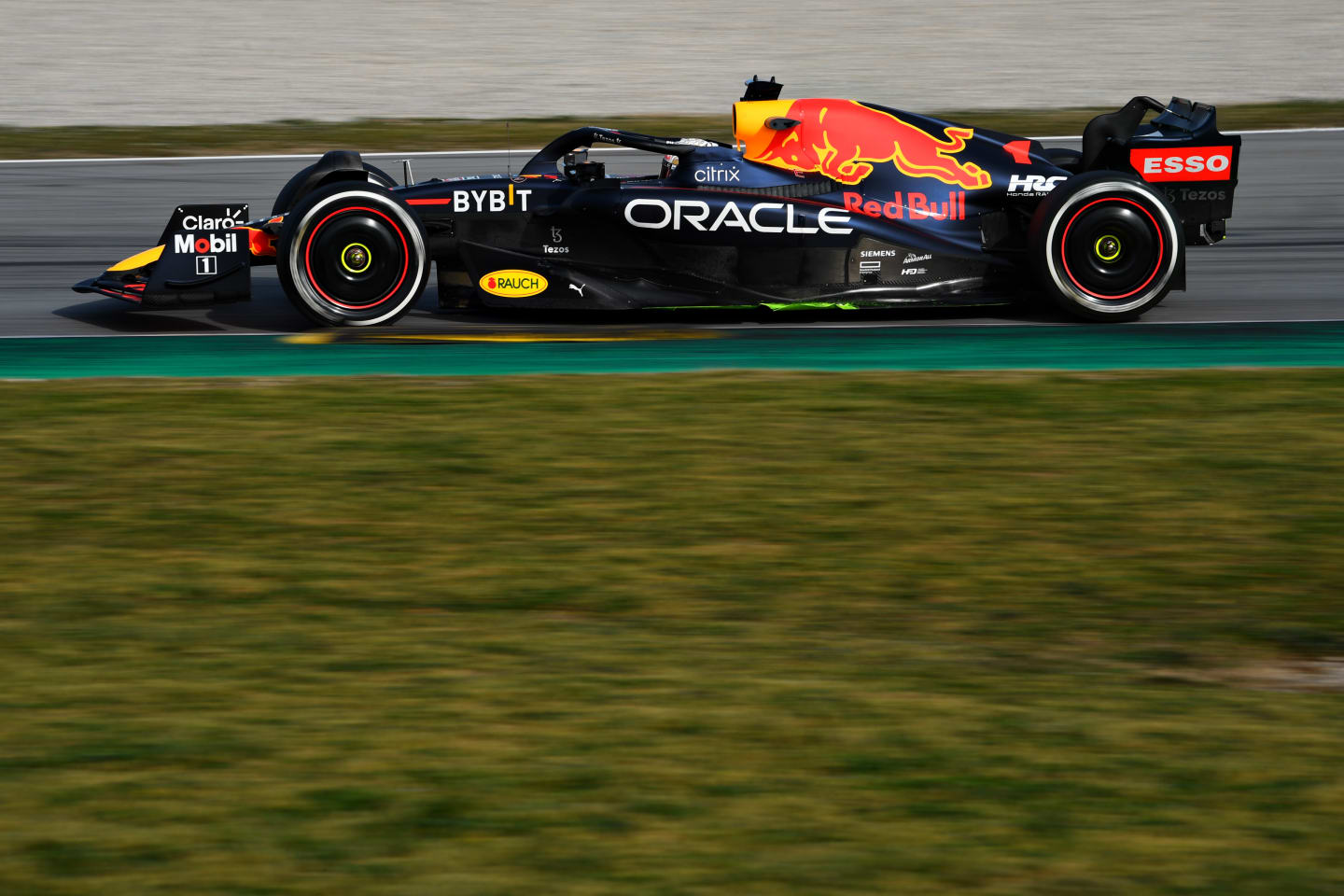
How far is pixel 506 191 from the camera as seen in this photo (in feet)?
29.1

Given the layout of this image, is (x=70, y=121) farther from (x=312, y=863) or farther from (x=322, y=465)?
(x=312, y=863)

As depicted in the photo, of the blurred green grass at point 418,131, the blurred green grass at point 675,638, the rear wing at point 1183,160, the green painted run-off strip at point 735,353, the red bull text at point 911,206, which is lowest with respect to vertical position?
the blurred green grass at point 675,638

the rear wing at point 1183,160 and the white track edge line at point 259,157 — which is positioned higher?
the white track edge line at point 259,157

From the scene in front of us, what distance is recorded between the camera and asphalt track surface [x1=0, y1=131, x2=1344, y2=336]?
9.47 metres

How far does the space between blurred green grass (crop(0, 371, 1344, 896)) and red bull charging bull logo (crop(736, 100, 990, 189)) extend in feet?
5.93

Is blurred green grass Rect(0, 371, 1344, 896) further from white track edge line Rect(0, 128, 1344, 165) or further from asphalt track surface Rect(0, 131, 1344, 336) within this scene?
white track edge line Rect(0, 128, 1344, 165)

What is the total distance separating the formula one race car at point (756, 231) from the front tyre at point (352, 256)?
1 cm

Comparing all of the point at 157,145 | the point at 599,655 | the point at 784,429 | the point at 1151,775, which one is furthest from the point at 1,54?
the point at 1151,775

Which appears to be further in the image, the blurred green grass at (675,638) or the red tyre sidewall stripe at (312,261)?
the red tyre sidewall stripe at (312,261)

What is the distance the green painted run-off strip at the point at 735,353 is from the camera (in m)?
8.36

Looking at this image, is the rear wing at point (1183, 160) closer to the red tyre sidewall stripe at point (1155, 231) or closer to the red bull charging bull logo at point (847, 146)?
the red tyre sidewall stripe at point (1155, 231)

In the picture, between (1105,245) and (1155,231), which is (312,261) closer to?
(1105,245)

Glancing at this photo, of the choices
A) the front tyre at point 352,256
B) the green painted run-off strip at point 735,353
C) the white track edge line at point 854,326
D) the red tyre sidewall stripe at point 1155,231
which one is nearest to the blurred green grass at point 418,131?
the white track edge line at point 854,326

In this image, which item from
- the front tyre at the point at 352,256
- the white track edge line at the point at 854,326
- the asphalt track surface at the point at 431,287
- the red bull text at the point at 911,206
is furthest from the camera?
the asphalt track surface at the point at 431,287
